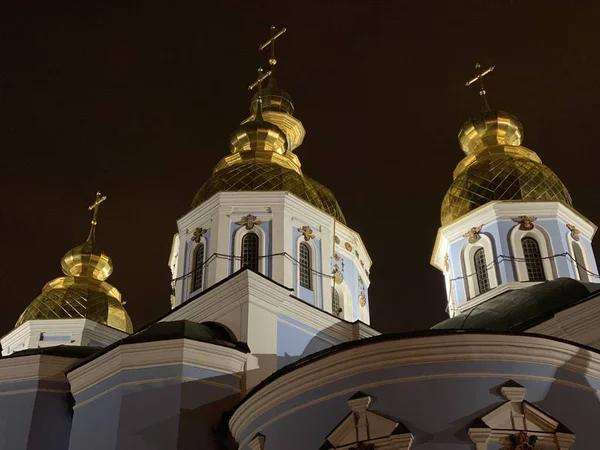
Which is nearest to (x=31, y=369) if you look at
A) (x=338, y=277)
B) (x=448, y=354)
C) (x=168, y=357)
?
(x=168, y=357)

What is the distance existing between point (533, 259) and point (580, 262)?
987 millimetres

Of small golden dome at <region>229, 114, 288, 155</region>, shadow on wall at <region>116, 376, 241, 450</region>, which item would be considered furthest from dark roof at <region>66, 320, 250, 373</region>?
small golden dome at <region>229, 114, 288, 155</region>

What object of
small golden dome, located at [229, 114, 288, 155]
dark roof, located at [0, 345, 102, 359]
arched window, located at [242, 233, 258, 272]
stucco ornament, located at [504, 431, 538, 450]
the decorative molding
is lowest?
stucco ornament, located at [504, 431, 538, 450]

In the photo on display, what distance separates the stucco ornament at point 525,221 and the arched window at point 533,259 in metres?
0.20

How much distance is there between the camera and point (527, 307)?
11273 mm

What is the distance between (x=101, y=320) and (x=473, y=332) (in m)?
12.0

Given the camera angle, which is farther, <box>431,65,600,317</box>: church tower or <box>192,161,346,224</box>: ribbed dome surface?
<box>431,65,600,317</box>: church tower

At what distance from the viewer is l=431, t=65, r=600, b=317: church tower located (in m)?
15.3

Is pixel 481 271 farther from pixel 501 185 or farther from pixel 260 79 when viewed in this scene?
pixel 260 79

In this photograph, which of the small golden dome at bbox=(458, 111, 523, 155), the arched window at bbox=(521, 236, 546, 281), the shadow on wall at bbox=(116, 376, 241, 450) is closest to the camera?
the shadow on wall at bbox=(116, 376, 241, 450)

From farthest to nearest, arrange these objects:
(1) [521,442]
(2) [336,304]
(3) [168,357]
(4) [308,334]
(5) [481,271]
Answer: (5) [481,271]
(2) [336,304]
(4) [308,334]
(3) [168,357]
(1) [521,442]

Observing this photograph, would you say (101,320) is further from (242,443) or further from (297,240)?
(242,443)

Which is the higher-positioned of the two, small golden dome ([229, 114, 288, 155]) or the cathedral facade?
small golden dome ([229, 114, 288, 155])

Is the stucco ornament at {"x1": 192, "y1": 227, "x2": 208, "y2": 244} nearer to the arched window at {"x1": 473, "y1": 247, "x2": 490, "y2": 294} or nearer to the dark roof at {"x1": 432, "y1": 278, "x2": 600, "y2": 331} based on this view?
the dark roof at {"x1": 432, "y1": 278, "x2": 600, "y2": 331}
